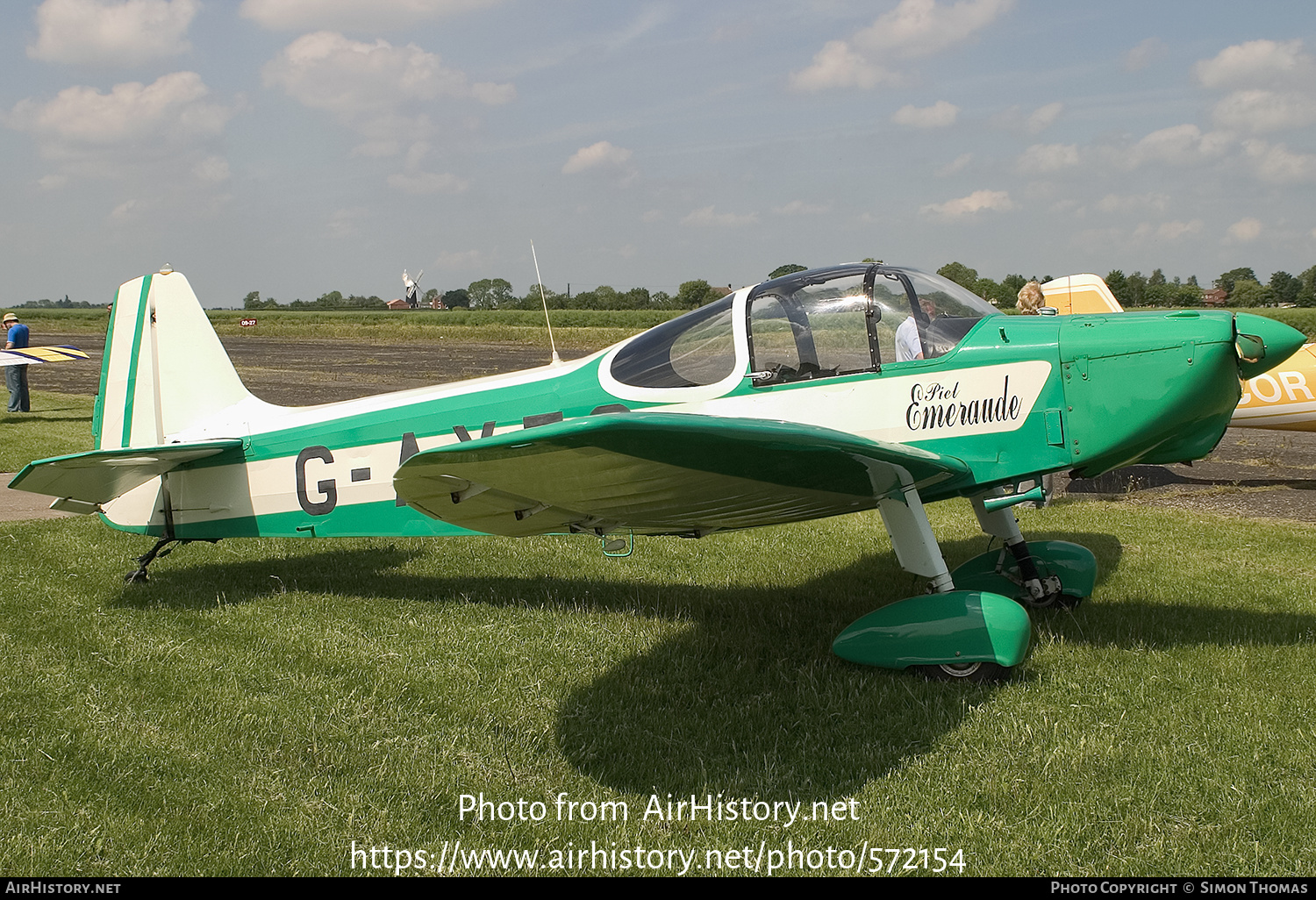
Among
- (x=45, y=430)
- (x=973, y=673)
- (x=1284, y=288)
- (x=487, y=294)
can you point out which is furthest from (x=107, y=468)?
(x=487, y=294)

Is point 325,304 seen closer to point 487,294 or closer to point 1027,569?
point 487,294

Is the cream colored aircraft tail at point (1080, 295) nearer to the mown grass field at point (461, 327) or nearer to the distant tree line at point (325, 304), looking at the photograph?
the mown grass field at point (461, 327)

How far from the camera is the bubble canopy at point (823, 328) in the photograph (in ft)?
16.1

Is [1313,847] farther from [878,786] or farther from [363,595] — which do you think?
[363,595]

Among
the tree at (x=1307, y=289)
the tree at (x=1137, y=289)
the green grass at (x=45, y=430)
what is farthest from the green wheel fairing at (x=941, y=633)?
the tree at (x=1307, y=289)

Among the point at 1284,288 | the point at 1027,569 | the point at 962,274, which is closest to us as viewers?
the point at 1027,569

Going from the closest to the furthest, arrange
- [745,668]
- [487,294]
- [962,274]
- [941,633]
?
[941,633] → [745,668] → [962,274] → [487,294]

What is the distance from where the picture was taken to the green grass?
12.5 meters

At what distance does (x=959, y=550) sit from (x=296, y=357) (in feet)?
108

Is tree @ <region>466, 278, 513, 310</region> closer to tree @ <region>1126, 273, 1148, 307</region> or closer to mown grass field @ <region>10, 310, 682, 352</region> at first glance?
mown grass field @ <region>10, 310, 682, 352</region>

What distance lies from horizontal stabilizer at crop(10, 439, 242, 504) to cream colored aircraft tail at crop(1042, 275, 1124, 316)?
807 cm

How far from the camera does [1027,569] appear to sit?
18.7 ft

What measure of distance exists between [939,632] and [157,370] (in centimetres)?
551

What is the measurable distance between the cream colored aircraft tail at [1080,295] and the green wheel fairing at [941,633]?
6.08 meters
